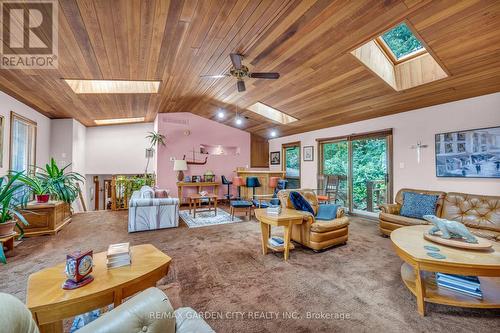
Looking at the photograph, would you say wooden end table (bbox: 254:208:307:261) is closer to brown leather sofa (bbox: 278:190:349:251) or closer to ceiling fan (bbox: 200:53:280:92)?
brown leather sofa (bbox: 278:190:349:251)

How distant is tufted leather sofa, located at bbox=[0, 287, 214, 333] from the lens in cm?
66

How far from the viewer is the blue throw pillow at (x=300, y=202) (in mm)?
3391

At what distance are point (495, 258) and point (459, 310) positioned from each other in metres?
0.55

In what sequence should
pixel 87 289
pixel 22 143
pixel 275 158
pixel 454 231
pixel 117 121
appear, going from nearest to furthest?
pixel 87 289 → pixel 454 231 → pixel 22 143 → pixel 117 121 → pixel 275 158

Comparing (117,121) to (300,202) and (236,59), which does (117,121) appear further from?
(300,202)

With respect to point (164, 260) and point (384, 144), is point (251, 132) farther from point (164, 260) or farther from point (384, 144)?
point (164, 260)

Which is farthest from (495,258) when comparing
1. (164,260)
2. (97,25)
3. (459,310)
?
(97,25)

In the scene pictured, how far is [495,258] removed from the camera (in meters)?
1.88

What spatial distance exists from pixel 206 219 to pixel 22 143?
4.27 metres

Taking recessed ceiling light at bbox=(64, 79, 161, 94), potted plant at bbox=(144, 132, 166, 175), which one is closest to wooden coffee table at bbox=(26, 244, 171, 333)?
recessed ceiling light at bbox=(64, 79, 161, 94)

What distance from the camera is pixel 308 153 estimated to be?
268 inches

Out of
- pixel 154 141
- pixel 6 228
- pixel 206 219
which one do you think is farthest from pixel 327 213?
pixel 154 141

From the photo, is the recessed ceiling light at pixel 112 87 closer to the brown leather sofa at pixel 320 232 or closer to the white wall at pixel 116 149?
the white wall at pixel 116 149

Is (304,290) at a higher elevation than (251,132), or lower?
lower
